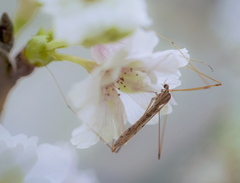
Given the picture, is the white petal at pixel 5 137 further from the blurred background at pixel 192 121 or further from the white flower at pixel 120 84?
the blurred background at pixel 192 121

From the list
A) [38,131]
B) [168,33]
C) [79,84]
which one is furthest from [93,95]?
[168,33]

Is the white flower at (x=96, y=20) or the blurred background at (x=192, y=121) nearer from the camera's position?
the white flower at (x=96, y=20)

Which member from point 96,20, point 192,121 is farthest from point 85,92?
point 192,121

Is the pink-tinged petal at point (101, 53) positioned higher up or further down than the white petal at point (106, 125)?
higher up

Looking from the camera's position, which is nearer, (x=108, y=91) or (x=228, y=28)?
(x=108, y=91)

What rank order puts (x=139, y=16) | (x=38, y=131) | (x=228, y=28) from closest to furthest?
(x=139, y=16) < (x=38, y=131) < (x=228, y=28)

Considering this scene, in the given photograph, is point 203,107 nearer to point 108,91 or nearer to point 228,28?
point 228,28

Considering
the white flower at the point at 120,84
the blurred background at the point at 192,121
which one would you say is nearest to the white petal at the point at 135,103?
the white flower at the point at 120,84
